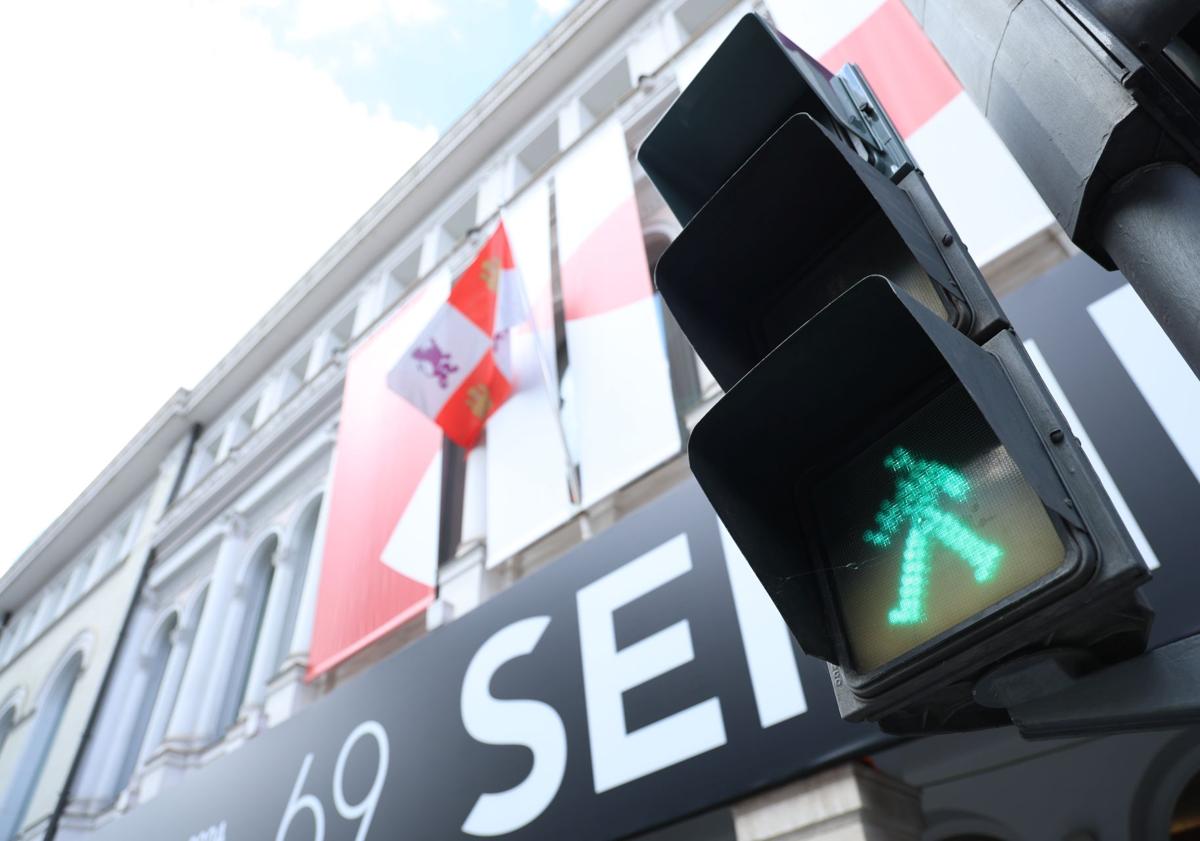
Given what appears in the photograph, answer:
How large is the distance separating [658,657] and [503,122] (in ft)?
33.9

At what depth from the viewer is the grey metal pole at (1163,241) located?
1.21 m

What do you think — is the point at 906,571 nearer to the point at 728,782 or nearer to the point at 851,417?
the point at 851,417

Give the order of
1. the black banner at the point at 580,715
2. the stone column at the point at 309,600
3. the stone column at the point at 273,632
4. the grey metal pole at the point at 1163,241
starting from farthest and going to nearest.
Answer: the stone column at the point at 273,632, the stone column at the point at 309,600, the black banner at the point at 580,715, the grey metal pole at the point at 1163,241

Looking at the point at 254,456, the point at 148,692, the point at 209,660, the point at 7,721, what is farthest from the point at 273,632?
the point at 7,721

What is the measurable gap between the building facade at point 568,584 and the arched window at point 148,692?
0.16 ft

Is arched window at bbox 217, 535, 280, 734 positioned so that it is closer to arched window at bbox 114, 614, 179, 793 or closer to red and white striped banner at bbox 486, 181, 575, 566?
arched window at bbox 114, 614, 179, 793

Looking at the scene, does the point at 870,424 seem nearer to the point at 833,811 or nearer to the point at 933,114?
the point at 833,811

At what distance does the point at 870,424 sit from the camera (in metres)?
1.65

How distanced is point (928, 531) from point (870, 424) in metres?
0.27

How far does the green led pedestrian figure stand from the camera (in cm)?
136

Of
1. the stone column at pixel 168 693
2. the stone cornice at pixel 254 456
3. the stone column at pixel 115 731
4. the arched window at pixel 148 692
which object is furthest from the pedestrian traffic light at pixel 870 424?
the stone column at pixel 115 731

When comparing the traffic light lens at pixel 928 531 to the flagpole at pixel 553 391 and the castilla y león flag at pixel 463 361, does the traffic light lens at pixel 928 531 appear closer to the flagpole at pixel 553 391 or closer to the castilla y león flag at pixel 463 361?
the flagpole at pixel 553 391

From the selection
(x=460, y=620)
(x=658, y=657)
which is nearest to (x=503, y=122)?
(x=460, y=620)

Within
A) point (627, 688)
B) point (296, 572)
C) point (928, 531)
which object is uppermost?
point (296, 572)
